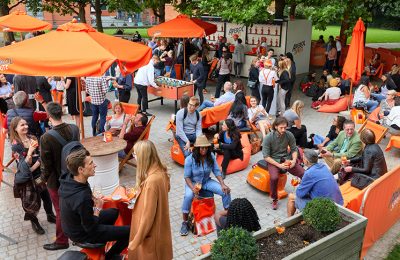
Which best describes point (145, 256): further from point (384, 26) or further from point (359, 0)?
point (384, 26)

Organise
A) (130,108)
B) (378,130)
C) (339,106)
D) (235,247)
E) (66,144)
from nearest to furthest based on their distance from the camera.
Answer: (235,247) < (66,144) < (378,130) < (130,108) < (339,106)

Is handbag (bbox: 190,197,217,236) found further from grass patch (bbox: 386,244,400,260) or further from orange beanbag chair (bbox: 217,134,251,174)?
grass patch (bbox: 386,244,400,260)

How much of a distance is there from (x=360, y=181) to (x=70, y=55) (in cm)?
465

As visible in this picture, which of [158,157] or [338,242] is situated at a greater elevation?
[158,157]

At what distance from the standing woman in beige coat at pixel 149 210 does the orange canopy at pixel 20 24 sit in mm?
12213

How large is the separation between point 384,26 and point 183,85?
184 ft

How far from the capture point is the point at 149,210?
154 inches

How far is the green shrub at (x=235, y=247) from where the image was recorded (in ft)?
12.2

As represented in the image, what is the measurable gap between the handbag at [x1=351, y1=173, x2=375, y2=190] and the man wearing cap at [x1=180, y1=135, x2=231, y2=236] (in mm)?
1978

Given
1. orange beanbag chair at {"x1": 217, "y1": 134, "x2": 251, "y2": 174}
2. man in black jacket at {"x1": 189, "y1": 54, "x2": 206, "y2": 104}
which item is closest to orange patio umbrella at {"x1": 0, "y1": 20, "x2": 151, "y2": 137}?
orange beanbag chair at {"x1": 217, "y1": 134, "x2": 251, "y2": 174}

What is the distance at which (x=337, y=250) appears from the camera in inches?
175

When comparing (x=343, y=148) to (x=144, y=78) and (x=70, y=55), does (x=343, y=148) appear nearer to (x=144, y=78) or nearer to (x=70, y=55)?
(x=70, y=55)

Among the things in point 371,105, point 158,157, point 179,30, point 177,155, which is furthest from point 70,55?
point 371,105

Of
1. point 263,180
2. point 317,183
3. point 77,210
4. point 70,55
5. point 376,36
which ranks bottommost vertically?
point 376,36
